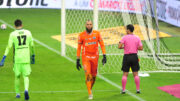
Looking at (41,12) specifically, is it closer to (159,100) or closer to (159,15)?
(159,15)

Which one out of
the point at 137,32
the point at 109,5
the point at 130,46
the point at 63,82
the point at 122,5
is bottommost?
the point at 63,82

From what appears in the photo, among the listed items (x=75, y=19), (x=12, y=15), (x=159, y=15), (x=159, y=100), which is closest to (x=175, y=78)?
(x=159, y=100)

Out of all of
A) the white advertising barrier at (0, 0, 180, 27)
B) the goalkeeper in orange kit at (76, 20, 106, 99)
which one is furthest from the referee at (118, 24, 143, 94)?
the white advertising barrier at (0, 0, 180, 27)

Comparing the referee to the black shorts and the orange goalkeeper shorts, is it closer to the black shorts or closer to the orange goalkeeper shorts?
the black shorts

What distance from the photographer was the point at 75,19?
79.3 feet

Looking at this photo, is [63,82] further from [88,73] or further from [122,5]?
[122,5]

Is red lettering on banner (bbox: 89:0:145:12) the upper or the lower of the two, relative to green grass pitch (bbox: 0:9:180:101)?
upper

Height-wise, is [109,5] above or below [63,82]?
above

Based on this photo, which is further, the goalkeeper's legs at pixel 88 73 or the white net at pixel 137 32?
the white net at pixel 137 32

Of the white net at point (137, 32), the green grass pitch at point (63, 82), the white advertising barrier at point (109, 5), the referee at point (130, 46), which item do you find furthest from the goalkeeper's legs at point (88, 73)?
the white advertising barrier at point (109, 5)

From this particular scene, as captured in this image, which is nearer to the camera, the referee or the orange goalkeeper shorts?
the orange goalkeeper shorts

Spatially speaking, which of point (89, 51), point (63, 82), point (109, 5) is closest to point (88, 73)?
point (89, 51)

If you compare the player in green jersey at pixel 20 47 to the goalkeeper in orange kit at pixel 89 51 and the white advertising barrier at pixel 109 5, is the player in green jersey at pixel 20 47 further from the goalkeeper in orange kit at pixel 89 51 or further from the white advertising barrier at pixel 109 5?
the white advertising barrier at pixel 109 5

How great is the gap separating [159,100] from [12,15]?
60.8 feet
